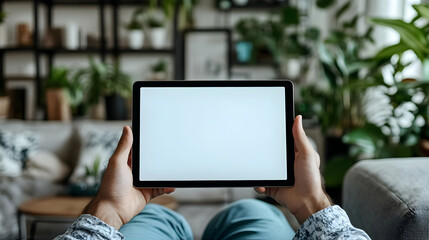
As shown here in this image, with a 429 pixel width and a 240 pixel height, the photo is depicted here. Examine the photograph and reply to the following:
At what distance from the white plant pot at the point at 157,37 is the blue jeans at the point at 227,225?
10.7 feet

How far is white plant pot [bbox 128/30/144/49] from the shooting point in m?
4.16

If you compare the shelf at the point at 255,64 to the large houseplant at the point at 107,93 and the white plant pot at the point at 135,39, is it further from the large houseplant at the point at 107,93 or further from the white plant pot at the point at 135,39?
the large houseplant at the point at 107,93

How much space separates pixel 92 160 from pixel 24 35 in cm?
223

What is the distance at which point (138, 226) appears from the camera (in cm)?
90

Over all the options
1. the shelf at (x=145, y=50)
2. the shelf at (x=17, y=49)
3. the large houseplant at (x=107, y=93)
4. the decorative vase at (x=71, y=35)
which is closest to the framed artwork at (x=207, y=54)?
the shelf at (x=145, y=50)

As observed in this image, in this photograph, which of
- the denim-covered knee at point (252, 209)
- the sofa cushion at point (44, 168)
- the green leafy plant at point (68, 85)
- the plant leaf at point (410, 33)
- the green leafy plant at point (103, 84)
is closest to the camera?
the denim-covered knee at point (252, 209)

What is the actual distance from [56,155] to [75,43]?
162cm

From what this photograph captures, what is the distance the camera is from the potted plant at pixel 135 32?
4109 millimetres

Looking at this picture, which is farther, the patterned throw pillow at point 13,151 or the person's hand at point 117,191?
the patterned throw pillow at point 13,151

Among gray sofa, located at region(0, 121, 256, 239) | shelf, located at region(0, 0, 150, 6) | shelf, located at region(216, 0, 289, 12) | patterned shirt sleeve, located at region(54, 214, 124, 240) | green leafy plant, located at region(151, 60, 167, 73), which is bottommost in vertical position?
gray sofa, located at region(0, 121, 256, 239)

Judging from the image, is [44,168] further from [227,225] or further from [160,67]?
[227,225]

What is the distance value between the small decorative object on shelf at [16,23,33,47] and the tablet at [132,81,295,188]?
3832 mm

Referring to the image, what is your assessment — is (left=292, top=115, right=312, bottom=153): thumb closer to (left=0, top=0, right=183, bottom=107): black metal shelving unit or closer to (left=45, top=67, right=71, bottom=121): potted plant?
(left=45, top=67, right=71, bottom=121): potted plant

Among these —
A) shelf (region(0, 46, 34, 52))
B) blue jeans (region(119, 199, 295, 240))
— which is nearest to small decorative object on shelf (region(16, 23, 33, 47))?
shelf (region(0, 46, 34, 52))
